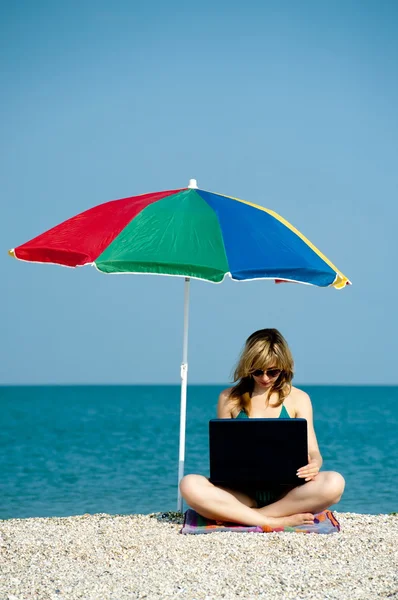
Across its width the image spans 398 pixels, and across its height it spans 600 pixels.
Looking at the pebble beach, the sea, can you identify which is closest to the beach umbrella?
the pebble beach

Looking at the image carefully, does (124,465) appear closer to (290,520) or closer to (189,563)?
(290,520)

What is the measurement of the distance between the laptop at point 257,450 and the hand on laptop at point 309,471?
0.04 m

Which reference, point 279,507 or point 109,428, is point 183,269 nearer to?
point 279,507

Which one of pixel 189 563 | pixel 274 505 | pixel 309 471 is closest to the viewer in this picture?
pixel 189 563

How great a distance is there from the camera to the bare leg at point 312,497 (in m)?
6.05

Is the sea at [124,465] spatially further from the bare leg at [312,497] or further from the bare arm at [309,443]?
the bare arm at [309,443]

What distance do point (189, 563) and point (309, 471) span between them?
120cm

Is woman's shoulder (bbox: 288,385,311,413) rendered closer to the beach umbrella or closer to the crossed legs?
the crossed legs

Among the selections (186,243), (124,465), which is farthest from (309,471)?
(124,465)

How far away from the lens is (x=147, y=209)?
20.9 feet

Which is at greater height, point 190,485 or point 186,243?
point 186,243

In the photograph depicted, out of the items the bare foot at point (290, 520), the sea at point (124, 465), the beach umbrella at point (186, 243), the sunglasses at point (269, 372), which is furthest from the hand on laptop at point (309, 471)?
the sea at point (124, 465)

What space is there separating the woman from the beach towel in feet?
0.15

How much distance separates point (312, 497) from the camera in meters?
6.10
